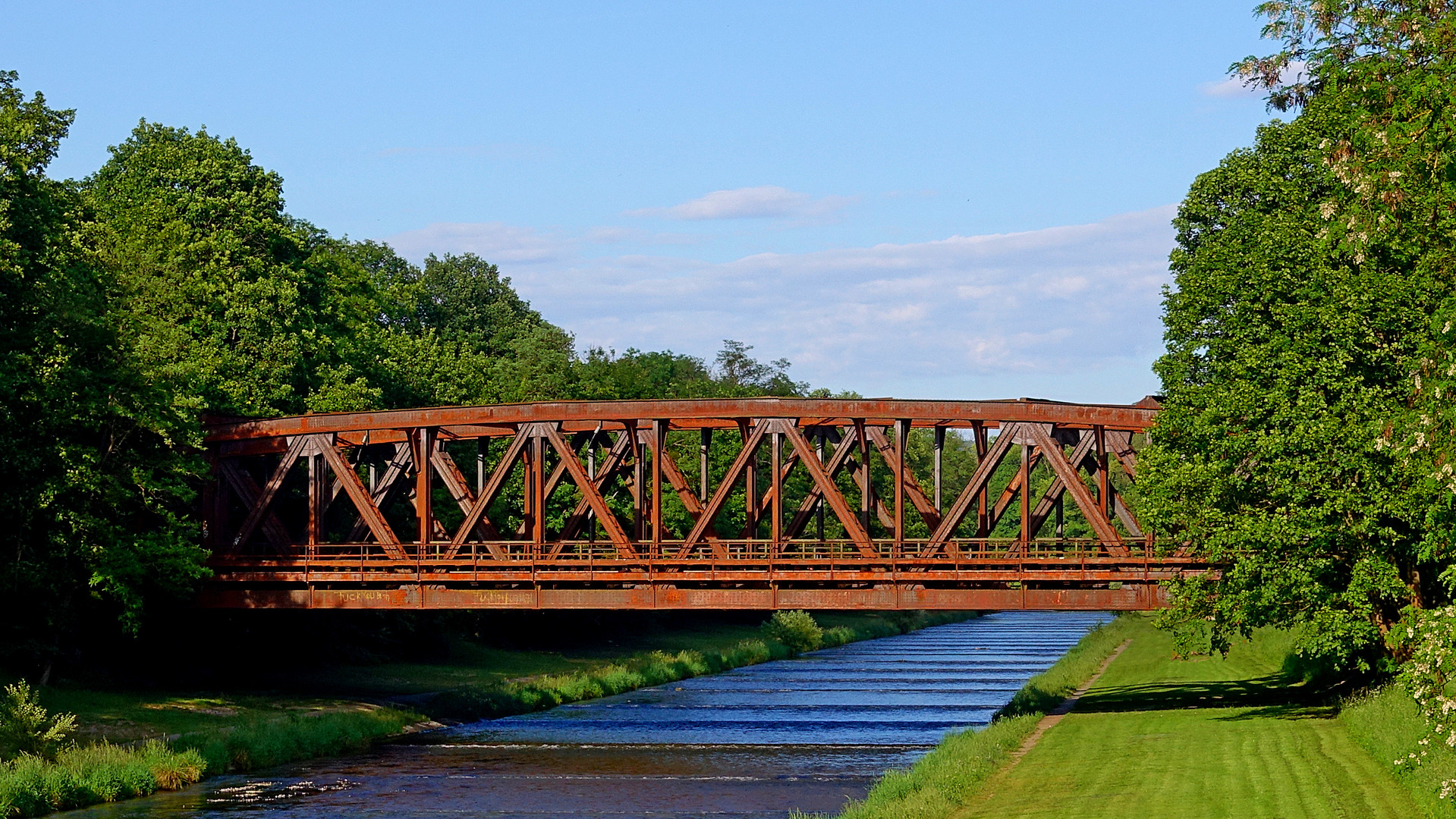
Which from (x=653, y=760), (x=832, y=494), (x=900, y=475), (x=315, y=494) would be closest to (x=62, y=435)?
(x=315, y=494)

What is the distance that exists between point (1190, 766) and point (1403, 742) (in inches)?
162

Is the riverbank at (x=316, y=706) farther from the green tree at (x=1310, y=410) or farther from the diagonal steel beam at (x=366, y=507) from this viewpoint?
the green tree at (x=1310, y=410)

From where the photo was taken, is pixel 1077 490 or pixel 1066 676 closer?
pixel 1077 490

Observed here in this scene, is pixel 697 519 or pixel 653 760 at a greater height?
pixel 697 519

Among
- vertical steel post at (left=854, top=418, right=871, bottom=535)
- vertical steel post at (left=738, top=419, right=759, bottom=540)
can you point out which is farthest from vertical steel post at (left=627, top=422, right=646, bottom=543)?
vertical steel post at (left=854, top=418, right=871, bottom=535)

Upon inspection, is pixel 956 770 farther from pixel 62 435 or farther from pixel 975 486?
pixel 62 435

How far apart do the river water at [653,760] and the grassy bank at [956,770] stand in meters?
1.85

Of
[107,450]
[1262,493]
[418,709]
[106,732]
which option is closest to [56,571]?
[107,450]

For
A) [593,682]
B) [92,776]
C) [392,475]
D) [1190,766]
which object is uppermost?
[392,475]

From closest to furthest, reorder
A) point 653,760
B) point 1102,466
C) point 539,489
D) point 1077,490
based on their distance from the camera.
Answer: point 653,760
point 1077,490
point 1102,466
point 539,489

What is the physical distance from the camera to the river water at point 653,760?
107 ft

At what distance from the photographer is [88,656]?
48281mm

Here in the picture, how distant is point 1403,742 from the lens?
27156 millimetres

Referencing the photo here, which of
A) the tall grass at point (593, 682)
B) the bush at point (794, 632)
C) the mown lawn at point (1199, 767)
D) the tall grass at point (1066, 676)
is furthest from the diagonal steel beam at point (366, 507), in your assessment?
the bush at point (794, 632)
